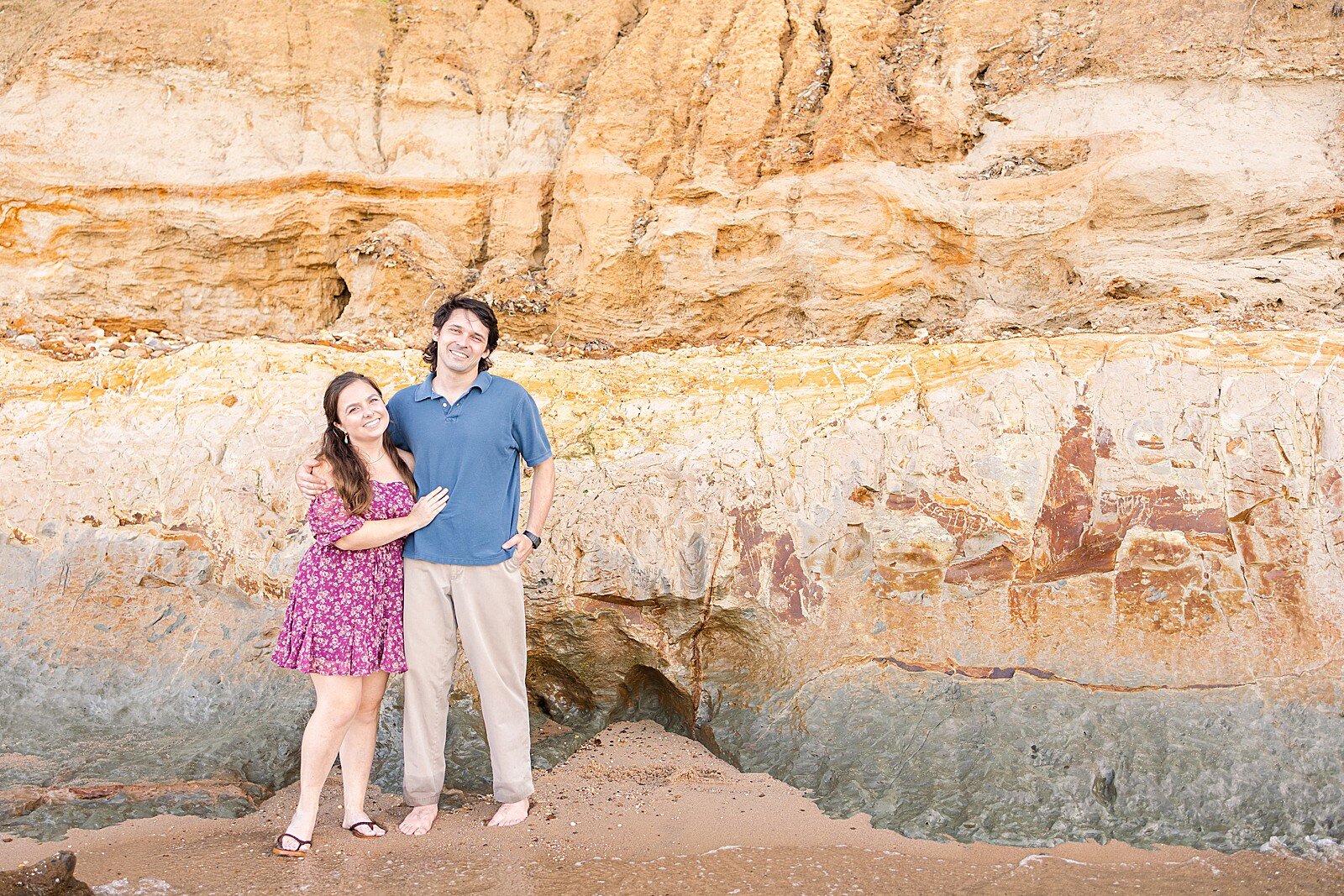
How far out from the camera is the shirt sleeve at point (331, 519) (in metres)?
3.27

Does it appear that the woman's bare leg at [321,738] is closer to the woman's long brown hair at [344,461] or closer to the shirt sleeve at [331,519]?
the shirt sleeve at [331,519]

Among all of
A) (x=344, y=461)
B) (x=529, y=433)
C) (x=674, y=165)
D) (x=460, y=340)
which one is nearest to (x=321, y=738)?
(x=344, y=461)

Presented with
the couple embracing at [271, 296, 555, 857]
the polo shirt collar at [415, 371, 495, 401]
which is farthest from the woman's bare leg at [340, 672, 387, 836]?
the polo shirt collar at [415, 371, 495, 401]

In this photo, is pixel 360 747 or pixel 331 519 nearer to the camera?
pixel 331 519

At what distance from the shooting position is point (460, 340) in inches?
136

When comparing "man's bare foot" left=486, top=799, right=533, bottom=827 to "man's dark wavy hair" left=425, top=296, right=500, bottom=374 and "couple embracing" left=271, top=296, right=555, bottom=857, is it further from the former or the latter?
"man's dark wavy hair" left=425, top=296, right=500, bottom=374

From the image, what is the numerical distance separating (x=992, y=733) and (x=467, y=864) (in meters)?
1.93

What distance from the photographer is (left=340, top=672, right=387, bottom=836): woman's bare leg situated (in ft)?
11.5

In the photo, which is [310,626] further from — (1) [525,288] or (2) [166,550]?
(1) [525,288]

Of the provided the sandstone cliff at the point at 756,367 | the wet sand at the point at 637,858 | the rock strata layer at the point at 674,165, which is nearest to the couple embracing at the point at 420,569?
the wet sand at the point at 637,858

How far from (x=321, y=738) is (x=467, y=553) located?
75 centimetres

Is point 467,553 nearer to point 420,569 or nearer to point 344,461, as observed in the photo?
point 420,569

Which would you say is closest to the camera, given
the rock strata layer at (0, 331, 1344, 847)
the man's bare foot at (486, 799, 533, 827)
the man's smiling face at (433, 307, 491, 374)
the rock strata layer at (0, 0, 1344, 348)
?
the man's smiling face at (433, 307, 491, 374)

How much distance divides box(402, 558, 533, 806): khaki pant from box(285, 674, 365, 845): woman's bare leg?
22 centimetres
